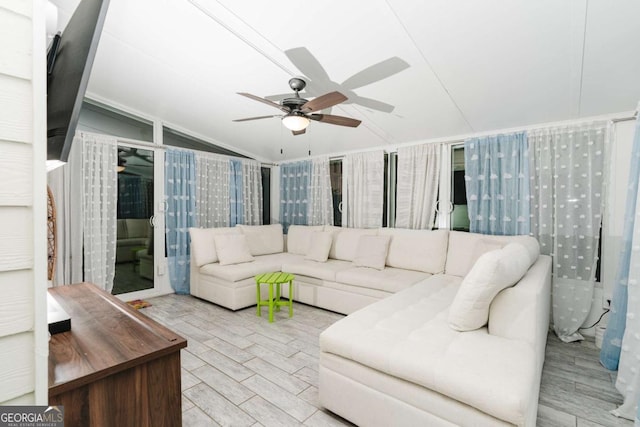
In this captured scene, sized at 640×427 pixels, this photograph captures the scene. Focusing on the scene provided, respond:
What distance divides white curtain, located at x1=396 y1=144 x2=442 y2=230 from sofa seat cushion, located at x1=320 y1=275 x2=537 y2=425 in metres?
1.97

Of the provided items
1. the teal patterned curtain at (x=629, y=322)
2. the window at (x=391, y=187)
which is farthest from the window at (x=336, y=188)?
the teal patterned curtain at (x=629, y=322)

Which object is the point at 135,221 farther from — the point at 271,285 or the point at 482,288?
the point at 482,288

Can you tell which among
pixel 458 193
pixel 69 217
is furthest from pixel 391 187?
pixel 69 217

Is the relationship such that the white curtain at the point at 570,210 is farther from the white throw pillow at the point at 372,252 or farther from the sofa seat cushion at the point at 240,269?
the sofa seat cushion at the point at 240,269

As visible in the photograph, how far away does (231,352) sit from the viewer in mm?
2617

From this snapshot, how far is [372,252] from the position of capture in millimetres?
3834

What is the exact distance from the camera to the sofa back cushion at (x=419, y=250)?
3531 millimetres

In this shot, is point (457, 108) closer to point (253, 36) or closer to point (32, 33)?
point (253, 36)

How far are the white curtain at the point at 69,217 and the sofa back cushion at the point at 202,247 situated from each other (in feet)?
4.06

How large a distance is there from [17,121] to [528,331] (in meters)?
2.30

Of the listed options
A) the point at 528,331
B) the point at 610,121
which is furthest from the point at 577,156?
the point at 528,331

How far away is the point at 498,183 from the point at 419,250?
3.86 ft

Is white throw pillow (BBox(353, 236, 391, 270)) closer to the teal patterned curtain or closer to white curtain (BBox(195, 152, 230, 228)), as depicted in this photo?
the teal patterned curtain

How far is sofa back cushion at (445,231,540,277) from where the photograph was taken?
123 inches
